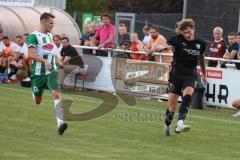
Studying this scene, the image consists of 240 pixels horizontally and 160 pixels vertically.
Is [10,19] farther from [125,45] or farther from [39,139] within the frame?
[39,139]

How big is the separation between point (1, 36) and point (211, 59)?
10.1 meters

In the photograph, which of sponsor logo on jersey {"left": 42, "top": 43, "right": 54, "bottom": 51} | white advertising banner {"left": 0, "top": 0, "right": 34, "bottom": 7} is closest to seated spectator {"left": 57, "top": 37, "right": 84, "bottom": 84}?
white advertising banner {"left": 0, "top": 0, "right": 34, "bottom": 7}

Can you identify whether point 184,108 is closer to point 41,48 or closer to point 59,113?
point 59,113

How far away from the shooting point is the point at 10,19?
29234 millimetres

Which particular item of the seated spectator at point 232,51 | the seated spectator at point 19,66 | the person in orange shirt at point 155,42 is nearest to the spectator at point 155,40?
the person in orange shirt at point 155,42

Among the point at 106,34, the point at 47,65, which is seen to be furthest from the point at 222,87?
the point at 47,65

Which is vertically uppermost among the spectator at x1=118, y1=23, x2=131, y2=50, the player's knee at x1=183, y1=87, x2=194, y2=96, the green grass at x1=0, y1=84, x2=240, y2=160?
the spectator at x1=118, y1=23, x2=131, y2=50

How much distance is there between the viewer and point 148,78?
2122 centimetres

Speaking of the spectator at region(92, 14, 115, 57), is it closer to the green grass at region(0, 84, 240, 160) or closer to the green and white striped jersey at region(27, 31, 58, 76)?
the green grass at region(0, 84, 240, 160)

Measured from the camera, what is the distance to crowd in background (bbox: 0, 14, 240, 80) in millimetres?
19922

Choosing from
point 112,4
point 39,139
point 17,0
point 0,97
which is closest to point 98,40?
point 0,97

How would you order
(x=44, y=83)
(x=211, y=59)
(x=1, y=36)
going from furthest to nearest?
(x=1, y=36) → (x=211, y=59) → (x=44, y=83)

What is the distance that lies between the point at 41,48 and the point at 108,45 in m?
9.05

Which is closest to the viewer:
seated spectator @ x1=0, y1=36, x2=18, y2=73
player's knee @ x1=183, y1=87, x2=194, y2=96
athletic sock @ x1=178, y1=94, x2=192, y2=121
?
athletic sock @ x1=178, y1=94, x2=192, y2=121
